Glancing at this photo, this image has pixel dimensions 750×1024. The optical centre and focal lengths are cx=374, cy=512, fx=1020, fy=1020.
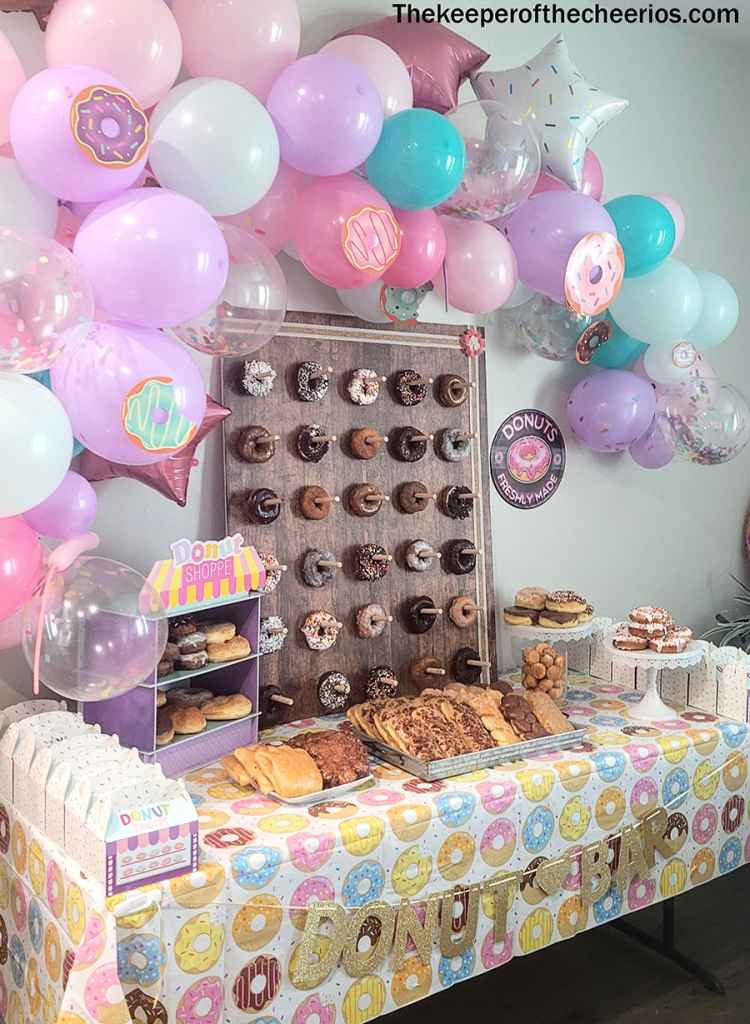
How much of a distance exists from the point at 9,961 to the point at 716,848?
1801mm

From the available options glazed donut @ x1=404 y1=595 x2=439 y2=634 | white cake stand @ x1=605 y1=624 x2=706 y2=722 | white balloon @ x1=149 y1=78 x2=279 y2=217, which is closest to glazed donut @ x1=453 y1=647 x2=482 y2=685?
glazed donut @ x1=404 y1=595 x2=439 y2=634

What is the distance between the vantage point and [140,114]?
71.0 inches

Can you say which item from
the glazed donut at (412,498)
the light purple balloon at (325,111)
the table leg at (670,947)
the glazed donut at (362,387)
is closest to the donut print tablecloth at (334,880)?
the table leg at (670,947)

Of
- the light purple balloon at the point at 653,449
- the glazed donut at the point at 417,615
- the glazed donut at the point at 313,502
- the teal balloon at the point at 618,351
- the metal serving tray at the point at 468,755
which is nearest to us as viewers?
the metal serving tray at the point at 468,755

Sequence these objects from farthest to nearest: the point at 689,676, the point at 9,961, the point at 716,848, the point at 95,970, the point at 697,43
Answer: the point at 697,43, the point at 689,676, the point at 716,848, the point at 9,961, the point at 95,970

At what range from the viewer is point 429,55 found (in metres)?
2.52

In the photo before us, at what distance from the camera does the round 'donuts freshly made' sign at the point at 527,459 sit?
323cm

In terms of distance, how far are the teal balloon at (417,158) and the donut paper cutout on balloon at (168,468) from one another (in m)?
0.63

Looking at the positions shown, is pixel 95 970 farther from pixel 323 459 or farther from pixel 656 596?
pixel 656 596

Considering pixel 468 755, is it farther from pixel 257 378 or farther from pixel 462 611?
pixel 257 378

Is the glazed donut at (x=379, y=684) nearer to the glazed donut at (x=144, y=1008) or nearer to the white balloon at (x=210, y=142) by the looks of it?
the glazed donut at (x=144, y=1008)

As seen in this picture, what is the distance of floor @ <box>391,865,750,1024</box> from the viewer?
2623mm

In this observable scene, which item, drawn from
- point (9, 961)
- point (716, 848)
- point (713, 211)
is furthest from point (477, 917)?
point (713, 211)

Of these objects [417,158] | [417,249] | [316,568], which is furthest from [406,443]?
[417,158]
